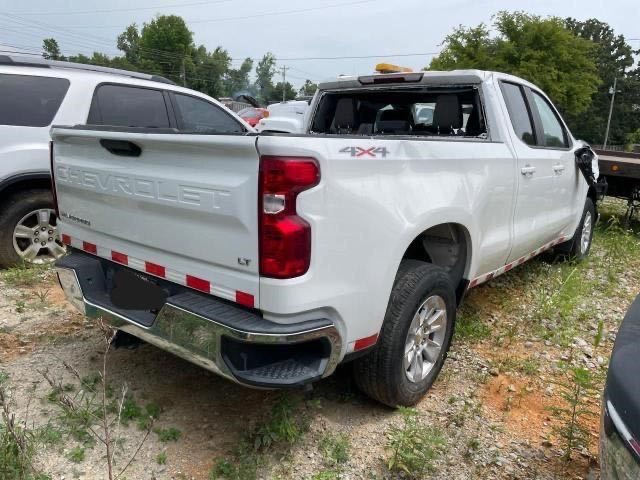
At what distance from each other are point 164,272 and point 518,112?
9.45 ft

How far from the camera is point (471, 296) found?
15.9ft

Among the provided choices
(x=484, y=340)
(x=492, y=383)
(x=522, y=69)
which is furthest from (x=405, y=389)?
(x=522, y=69)

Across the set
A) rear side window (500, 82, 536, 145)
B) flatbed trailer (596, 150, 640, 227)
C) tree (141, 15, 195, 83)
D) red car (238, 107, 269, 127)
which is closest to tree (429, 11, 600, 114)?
red car (238, 107, 269, 127)

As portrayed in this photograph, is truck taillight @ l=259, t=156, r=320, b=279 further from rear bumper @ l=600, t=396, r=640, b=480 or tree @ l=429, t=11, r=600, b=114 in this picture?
tree @ l=429, t=11, r=600, b=114

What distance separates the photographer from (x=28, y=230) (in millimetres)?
4734

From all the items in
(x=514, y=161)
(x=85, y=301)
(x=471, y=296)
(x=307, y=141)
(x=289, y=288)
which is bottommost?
(x=471, y=296)

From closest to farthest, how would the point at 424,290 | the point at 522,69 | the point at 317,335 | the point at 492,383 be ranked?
the point at 317,335 → the point at 424,290 → the point at 492,383 → the point at 522,69

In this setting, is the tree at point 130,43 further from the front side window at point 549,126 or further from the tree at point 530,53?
the front side window at point 549,126

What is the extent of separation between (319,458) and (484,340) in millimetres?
1908

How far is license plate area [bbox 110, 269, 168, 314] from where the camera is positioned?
2.51 meters

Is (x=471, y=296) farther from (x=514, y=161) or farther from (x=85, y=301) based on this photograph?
(x=85, y=301)

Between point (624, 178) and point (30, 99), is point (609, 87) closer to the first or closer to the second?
point (624, 178)

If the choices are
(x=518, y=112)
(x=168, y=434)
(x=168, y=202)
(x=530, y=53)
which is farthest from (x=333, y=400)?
(x=530, y=53)

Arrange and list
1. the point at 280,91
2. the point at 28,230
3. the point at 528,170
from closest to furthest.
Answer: the point at 528,170
the point at 28,230
the point at 280,91
